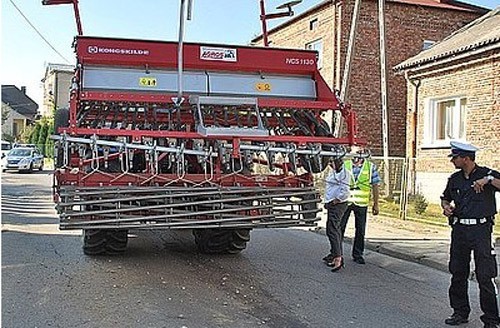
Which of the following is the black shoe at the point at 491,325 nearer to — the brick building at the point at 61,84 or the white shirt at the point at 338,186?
the white shirt at the point at 338,186

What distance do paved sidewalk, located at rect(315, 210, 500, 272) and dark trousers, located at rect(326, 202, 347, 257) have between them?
1218 millimetres

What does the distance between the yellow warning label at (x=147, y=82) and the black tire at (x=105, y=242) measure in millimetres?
1932

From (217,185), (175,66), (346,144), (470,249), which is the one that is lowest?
(470,249)

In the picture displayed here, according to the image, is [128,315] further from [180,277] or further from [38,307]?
[180,277]

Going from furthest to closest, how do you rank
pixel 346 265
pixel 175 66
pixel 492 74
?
pixel 492 74
pixel 346 265
pixel 175 66

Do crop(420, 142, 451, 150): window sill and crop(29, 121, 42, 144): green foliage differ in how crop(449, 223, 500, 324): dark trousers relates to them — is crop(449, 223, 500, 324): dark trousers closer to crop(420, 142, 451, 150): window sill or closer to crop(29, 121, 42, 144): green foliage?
crop(420, 142, 451, 150): window sill

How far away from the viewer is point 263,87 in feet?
26.6

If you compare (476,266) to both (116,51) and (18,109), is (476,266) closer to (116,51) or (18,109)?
(116,51)

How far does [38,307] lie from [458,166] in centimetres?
408

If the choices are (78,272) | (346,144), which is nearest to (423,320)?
(346,144)

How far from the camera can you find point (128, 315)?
5738mm

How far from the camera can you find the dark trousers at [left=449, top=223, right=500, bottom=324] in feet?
18.4

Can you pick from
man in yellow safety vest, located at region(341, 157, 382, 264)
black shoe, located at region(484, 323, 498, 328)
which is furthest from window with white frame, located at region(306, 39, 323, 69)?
black shoe, located at region(484, 323, 498, 328)

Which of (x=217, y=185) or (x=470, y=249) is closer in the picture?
(x=470, y=249)
